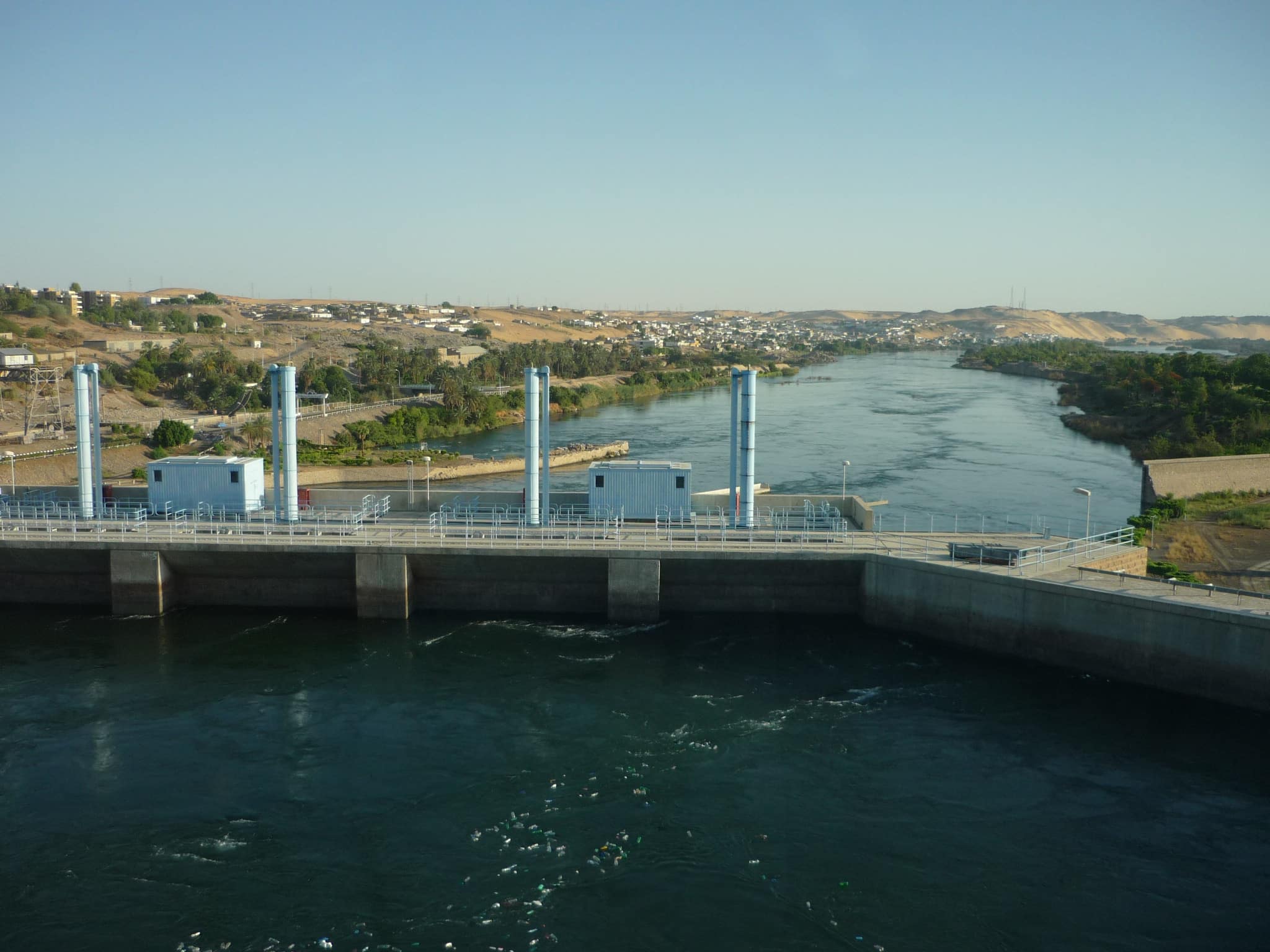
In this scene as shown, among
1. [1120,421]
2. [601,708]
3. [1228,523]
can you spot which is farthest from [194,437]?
[1120,421]

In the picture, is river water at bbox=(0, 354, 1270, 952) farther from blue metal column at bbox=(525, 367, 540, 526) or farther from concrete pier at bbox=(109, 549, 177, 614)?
blue metal column at bbox=(525, 367, 540, 526)

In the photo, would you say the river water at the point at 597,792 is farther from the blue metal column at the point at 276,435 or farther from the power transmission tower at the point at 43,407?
the power transmission tower at the point at 43,407

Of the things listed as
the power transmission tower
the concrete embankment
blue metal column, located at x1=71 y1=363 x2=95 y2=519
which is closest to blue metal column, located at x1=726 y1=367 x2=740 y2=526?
the concrete embankment

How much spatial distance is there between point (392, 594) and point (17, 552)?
1236cm

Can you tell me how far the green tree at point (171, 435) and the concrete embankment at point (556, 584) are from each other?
1332 inches

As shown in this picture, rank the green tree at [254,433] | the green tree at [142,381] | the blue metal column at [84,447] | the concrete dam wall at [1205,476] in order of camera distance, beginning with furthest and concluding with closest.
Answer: the green tree at [142,381]
the green tree at [254,433]
the concrete dam wall at [1205,476]
the blue metal column at [84,447]

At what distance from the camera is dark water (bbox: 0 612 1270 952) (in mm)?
16000

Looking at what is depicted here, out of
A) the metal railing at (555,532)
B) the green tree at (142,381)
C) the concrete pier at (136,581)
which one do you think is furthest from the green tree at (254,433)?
the concrete pier at (136,581)

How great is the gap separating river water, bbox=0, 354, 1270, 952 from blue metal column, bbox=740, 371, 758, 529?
→ 387 cm

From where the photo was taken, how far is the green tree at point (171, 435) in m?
64.7

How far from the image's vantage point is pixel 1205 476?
51.9m

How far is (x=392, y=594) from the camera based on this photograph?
30.7 metres

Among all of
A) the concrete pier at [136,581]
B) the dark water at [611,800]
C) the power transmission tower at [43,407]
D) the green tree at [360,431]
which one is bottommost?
the dark water at [611,800]

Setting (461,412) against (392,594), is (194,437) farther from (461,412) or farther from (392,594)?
(392,594)
